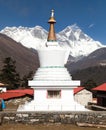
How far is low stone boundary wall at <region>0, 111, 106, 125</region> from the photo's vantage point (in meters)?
18.0

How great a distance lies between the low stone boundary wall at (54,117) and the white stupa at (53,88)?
2.47m

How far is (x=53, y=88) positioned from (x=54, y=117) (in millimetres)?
3751

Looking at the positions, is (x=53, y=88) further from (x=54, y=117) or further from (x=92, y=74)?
(x=92, y=74)

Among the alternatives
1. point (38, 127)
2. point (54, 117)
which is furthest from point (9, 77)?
point (38, 127)

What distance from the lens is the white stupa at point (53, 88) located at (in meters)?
20.7

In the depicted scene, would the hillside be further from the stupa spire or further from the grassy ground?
the grassy ground

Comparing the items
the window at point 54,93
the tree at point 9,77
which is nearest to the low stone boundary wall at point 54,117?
the window at point 54,93

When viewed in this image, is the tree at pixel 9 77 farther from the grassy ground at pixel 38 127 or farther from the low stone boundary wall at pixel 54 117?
the grassy ground at pixel 38 127

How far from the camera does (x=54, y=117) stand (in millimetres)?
17984

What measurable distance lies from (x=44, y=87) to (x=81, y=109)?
10.00 feet

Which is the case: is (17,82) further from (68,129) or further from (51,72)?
(68,129)

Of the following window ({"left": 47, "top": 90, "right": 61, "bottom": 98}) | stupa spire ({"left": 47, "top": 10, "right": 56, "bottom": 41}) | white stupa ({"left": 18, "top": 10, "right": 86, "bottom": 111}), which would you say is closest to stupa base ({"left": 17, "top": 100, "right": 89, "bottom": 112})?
white stupa ({"left": 18, "top": 10, "right": 86, "bottom": 111})

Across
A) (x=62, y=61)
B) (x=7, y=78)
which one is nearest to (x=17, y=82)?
(x=7, y=78)

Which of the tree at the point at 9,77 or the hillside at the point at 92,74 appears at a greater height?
the hillside at the point at 92,74
